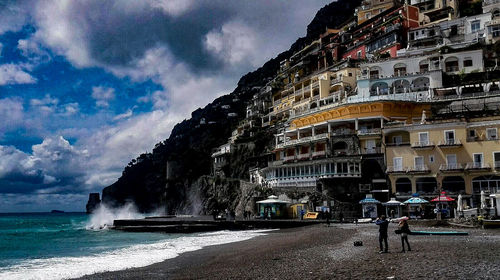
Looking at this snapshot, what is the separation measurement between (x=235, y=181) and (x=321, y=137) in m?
20.8

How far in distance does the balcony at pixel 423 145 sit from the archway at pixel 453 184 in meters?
3.21

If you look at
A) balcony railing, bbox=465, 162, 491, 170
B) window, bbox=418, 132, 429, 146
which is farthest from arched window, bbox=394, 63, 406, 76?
balcony railing, bbox=465, 162, 491, 170

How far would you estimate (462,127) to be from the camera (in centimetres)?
4053

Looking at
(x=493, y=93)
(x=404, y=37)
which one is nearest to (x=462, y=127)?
(x=493, y=93)

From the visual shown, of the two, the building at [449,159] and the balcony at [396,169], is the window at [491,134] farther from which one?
the balcony at [396,169]

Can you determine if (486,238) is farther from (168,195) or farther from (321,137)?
(168,195)

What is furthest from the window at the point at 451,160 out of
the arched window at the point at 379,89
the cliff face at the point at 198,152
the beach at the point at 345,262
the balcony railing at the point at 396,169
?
the cliff face at the point at 198,152

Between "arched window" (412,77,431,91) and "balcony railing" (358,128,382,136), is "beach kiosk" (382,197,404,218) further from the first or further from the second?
"arched window" (412,77,431,91)

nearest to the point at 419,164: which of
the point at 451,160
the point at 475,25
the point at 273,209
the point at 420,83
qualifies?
the point at 451,160

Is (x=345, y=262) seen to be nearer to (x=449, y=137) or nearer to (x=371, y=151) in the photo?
(x=449, y=137)

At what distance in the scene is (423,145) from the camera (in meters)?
41.2

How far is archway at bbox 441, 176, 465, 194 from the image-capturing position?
39.9m

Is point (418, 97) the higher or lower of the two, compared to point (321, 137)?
higher

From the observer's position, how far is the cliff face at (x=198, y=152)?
254ft
